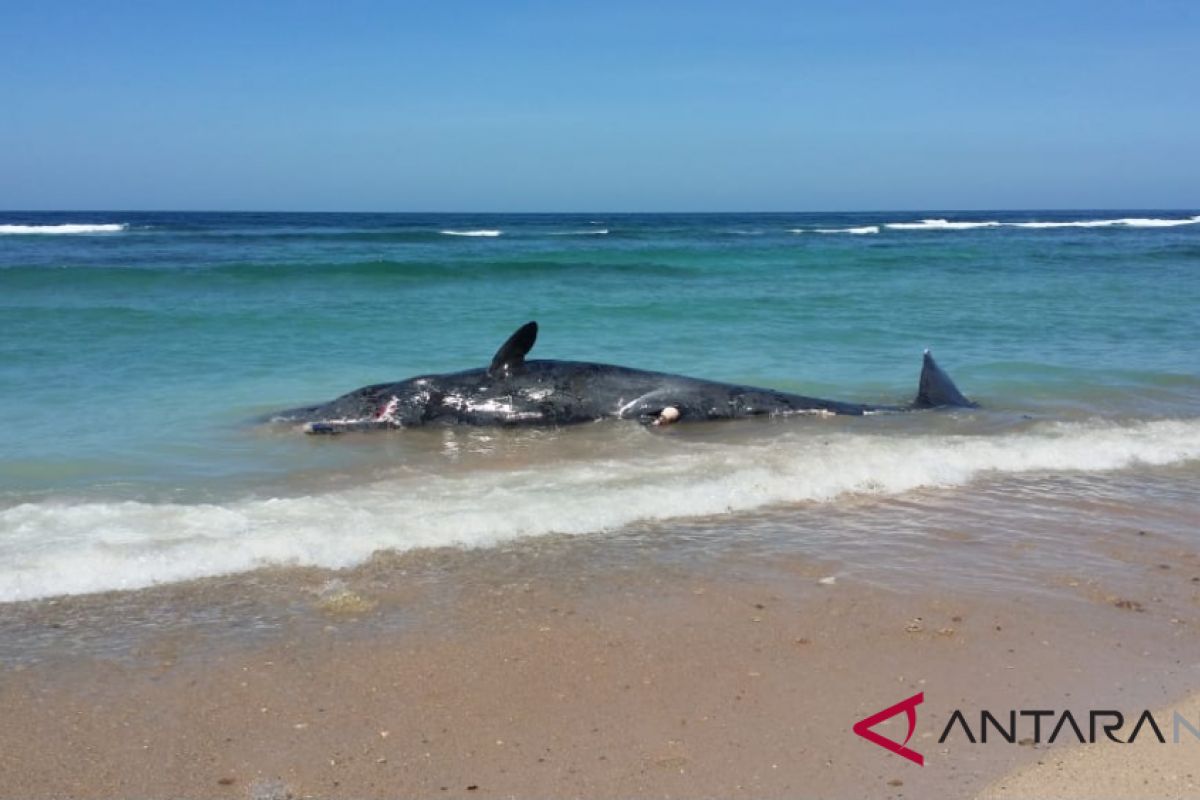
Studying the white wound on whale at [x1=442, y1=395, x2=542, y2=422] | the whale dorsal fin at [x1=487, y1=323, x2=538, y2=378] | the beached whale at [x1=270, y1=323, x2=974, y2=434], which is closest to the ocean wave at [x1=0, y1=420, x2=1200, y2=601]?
the beached whale at [x1=270, y1=323, x2=974, y2=434]

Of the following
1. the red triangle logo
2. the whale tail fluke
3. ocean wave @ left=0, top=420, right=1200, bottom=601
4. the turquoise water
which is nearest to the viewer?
the red triangle logo

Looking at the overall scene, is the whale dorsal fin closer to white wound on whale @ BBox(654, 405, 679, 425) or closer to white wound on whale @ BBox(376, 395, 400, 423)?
white wound on whale @ BBox(376, 395, 400, 423)

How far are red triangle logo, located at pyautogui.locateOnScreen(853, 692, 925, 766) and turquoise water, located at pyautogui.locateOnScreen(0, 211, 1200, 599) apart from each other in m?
2.47

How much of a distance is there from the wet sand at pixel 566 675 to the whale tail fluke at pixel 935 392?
438 centimetres

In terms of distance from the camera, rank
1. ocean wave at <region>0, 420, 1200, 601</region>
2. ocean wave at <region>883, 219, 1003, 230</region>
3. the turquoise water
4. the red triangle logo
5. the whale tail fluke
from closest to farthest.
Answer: the red triangle logo, ocean wave at <region>0, 420, 1200, 601</region>, the turquoise water, the whale tail fluke, ocean wave at <region>883, 219, 1003, 230</region>

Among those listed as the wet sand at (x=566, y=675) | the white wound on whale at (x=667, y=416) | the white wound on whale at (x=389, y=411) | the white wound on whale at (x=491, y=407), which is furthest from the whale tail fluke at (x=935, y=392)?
the white wound on whale at (x=389, y=411)

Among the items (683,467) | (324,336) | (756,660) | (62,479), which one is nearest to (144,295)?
(324,336)

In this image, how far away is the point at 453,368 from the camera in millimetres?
12781

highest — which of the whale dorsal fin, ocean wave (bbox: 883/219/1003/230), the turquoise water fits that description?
ocean wave (bbox: 883/219/1003/230)

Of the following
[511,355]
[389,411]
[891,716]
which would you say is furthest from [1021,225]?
[891,716]

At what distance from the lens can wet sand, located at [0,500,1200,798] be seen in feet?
10.8

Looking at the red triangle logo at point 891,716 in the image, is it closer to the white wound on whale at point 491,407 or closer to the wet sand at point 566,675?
the wet sand at point 566,675

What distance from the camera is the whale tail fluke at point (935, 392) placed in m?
9.80

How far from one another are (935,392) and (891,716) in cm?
663
